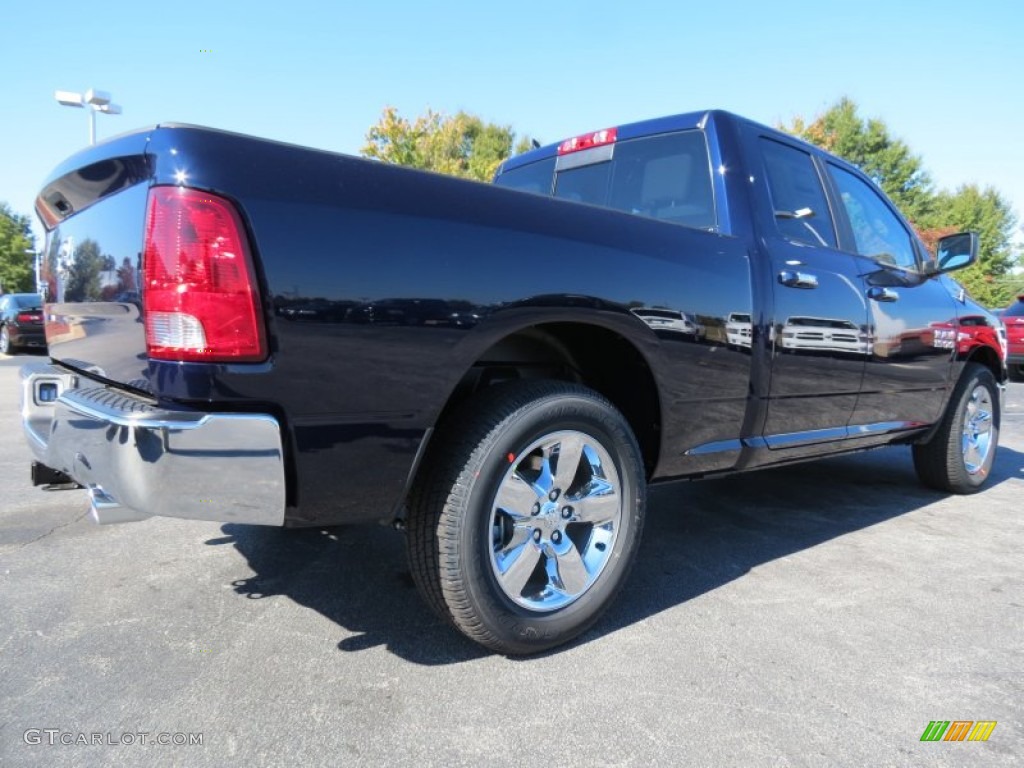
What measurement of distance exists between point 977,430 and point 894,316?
1751mm

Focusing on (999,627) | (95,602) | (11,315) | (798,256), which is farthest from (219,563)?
(11,315)

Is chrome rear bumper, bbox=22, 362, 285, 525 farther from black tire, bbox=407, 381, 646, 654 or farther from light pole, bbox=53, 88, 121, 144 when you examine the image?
light pole, bbox=53, 88, 121, 144

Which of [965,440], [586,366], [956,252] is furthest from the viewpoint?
[965,440]

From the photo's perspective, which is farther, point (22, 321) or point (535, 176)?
point (22, 321)

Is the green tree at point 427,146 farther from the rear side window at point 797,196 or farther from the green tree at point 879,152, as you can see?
the green tree at point 879,152

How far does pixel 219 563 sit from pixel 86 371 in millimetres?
1099

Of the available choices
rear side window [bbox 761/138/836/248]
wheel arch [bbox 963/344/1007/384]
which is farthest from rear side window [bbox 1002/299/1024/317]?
rear side window [bbox 761/138/836/248]

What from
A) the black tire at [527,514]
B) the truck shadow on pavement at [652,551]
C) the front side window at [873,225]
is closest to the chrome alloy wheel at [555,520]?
the black tire at [527,514]

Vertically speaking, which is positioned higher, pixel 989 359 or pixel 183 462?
pixel 989 359

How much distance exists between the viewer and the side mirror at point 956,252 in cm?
405

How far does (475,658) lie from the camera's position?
7.18ft

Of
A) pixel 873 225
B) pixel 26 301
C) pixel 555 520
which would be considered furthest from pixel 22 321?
pixel 873 225

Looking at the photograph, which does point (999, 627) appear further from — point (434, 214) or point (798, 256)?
point (434, 214)

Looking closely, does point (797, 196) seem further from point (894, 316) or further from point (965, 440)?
point (965, 440)
